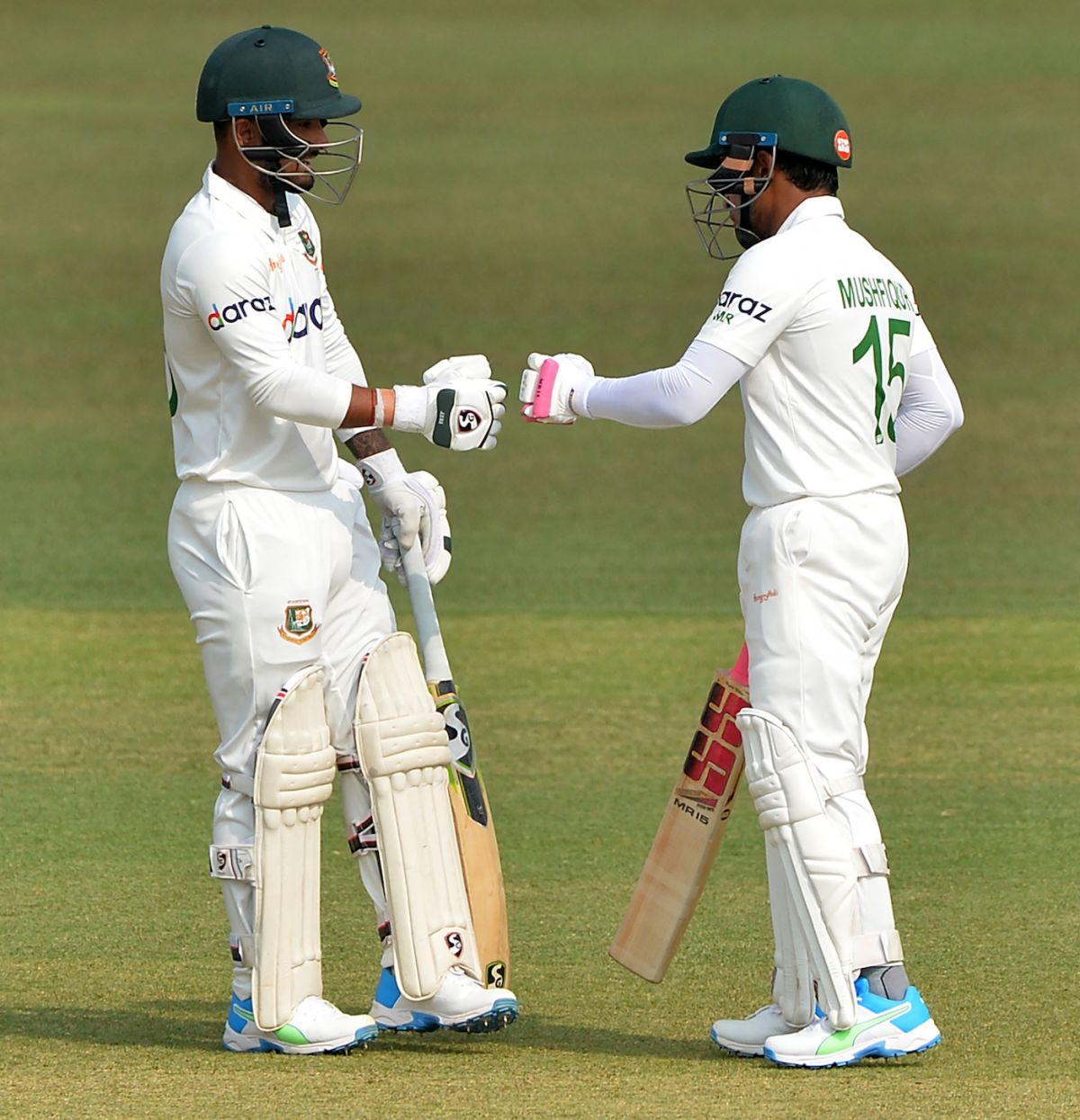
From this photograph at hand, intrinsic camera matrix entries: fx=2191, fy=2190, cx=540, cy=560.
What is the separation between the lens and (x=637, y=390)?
3.93 meters

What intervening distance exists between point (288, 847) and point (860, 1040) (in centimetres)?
107

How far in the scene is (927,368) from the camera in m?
4.20

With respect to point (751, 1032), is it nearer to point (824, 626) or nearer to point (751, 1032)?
point (751, 1032)

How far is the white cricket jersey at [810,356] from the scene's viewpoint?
12.7 feet

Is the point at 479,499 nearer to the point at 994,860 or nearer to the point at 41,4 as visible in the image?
the point at 994,860

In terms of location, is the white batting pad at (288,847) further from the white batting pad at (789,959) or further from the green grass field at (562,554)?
the white batting pad at (789,959)

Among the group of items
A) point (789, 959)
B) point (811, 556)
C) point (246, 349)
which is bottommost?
point (789, 959)

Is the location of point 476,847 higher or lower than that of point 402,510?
lower

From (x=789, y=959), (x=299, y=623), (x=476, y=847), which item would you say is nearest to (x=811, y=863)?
Result: (x=789, y=959)

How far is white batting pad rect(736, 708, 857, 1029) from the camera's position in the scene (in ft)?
12.5

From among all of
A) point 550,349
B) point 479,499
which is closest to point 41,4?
point 550,349

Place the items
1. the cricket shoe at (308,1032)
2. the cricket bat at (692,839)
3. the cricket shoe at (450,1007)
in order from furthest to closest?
the cricket bat at (692,839) → the cricket shoe at (450,1007) → the cricket shoe at (308,1032)

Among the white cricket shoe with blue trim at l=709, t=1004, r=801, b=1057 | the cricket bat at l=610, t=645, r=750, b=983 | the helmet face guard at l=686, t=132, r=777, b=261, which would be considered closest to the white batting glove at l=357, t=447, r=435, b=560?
the cricket bat at l=610, t=645, r=750, b=983

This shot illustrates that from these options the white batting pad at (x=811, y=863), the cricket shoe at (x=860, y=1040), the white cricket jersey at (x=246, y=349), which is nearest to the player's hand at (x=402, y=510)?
the white cricket jersey at (x=246, y=349)
